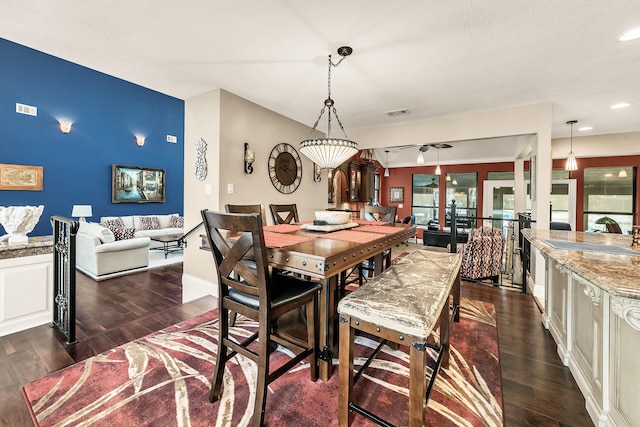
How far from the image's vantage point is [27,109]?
185 inches

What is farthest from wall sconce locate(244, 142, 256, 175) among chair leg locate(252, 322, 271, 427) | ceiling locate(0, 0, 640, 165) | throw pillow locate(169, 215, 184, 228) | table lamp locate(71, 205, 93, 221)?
throw pillow locate(169, 215, 184, 228)

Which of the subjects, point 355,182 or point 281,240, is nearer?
point 281,240

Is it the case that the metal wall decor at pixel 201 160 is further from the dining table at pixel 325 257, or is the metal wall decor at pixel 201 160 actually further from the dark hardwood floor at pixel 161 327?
the dining table at pixel 325 257

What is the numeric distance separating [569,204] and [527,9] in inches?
263

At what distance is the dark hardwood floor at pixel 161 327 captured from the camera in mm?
1542

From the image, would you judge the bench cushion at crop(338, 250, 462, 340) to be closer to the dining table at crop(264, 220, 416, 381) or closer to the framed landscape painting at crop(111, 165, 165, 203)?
the dining table at crop(264, 220, 416, 381)

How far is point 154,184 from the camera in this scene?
6.98 metres

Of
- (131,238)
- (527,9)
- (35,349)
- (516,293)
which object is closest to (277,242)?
(35,349)

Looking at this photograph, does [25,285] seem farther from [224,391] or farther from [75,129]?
[75,129]

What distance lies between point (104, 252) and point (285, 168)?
9.92 feet

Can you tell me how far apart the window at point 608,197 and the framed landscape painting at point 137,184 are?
412 inches

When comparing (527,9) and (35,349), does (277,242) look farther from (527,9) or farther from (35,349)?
(527,9)

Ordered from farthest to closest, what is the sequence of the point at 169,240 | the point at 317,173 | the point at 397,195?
the point at 397,195
the point at 169,240
the point at 317,173

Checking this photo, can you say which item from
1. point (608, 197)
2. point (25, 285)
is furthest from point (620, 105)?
point (25, 285)
